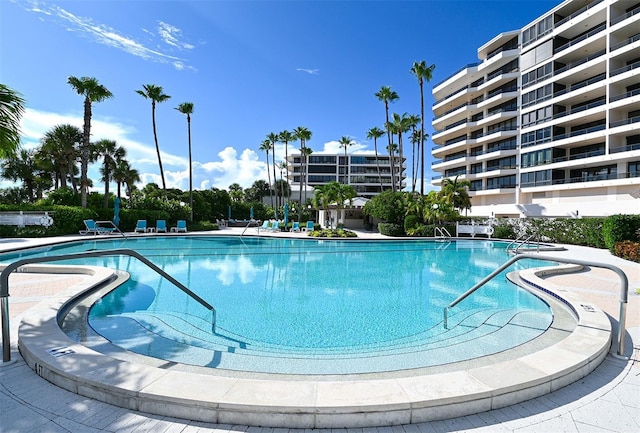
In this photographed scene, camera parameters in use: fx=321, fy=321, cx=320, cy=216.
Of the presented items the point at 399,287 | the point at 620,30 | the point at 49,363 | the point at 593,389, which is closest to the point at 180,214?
the point at 399,287

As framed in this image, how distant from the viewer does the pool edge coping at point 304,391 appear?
2.66m

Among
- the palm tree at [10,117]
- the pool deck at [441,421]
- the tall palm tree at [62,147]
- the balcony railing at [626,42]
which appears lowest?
the pool deck at [441,421]

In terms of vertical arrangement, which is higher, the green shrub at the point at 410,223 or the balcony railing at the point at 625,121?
the balcony railing at the point at 625,121

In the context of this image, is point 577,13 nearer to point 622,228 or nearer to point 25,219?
point 622,228

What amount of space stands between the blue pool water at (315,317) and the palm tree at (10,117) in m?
3.55

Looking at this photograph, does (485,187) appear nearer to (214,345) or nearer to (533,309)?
(533,309)

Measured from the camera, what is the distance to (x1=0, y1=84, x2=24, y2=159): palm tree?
605cm

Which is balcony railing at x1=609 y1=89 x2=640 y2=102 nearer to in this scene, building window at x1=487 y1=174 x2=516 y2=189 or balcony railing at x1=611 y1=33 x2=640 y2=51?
balcony railing at x1=611 y1=33 x2=640 y2=51

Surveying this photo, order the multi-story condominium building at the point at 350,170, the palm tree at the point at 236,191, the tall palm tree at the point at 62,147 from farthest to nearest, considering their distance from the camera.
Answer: the multi-story condominium building at the point at 350,170
the palm tree at the point at 236,191
the tall palm tree at the point at 62,147

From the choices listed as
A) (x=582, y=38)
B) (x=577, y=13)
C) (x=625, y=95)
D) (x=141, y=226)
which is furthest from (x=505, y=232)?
(x=141, y=226)

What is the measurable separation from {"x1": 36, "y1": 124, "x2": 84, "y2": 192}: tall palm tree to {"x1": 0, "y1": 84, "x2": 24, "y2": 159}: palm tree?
2615cm

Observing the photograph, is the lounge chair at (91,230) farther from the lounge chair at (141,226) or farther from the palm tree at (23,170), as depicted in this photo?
the palm tree at (23,170)

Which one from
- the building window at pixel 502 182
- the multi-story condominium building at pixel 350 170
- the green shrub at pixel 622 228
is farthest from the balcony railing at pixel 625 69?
the multi-story condominium building at pixel 350 170

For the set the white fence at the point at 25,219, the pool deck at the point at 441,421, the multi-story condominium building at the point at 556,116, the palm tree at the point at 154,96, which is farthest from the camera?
the palm tree at the point at 154,96
